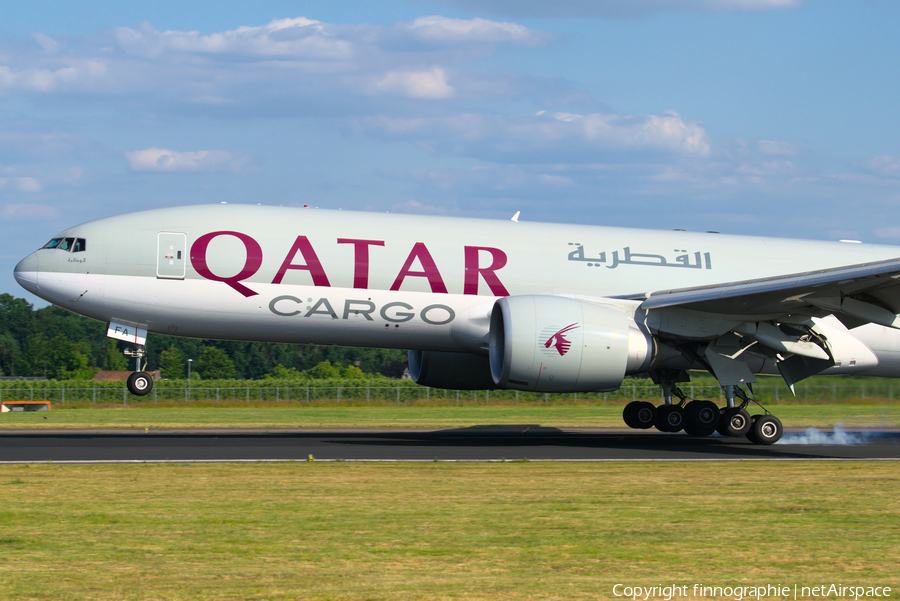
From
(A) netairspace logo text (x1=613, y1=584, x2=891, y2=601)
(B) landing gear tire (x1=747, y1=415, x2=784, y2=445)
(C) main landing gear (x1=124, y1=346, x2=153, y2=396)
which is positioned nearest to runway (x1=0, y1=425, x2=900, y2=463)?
(B) landing gear tire (x1=747, y1=415, x2=784, y2=445)

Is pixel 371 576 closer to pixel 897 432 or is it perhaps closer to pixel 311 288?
pixel 311 288

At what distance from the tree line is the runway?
62.4 m

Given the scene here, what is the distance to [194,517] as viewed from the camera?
9.37 metres

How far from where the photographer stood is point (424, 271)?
754 inches

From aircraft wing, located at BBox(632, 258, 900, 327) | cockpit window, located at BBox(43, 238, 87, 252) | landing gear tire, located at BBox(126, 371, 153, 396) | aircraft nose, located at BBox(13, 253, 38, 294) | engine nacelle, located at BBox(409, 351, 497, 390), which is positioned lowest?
landing gear tire, located at BBox(126, 371, 153, 396)

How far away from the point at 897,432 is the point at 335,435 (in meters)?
15.7

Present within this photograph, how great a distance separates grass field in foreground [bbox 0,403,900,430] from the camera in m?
27.0

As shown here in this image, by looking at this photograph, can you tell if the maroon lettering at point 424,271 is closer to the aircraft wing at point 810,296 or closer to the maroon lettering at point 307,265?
the maroon lettering at point 307,265

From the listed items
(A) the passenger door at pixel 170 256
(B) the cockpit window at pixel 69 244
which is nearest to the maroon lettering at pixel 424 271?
(A) the passenger door at pixel 170 256

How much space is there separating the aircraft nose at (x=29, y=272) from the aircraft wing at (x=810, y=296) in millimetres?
13117

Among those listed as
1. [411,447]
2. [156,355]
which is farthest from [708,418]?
[156,355]

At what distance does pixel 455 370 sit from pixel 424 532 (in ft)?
46.2

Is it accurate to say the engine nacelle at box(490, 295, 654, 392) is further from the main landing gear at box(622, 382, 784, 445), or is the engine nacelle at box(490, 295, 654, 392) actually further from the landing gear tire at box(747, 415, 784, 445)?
the landing gear tire at box(747, 415, 784, 445)

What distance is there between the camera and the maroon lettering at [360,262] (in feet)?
62.0
